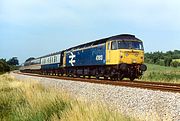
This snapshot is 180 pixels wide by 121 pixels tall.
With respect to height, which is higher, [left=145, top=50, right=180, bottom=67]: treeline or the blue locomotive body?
[left=145, top=50, right=180, bottom=67]: treeline

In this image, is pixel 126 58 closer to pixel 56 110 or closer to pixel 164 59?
pixel 56 110

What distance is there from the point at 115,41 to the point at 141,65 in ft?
7.50

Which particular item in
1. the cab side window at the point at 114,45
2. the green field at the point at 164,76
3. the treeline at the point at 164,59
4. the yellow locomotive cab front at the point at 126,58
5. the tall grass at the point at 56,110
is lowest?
the tall grass at the point at 56,110

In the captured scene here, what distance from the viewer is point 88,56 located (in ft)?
85.9

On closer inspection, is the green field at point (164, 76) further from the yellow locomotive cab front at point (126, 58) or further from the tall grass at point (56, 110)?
the tall grass at point (56, 110)

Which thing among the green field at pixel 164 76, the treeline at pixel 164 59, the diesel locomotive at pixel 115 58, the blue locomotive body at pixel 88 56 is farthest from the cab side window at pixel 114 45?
the treeline at pixel 164 59

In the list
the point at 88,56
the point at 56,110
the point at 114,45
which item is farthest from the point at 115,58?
the point at 56,110

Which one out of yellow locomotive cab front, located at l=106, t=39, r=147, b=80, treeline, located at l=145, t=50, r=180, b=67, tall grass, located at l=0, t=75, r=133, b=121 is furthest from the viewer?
treeline, located at l=145, t=50, r=180, b=67

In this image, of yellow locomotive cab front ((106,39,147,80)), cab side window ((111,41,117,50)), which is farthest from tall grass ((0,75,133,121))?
cab side window ((111,41,117,50))

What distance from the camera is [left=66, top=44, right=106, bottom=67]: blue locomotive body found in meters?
22.8

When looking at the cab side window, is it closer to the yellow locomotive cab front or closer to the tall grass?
the yellow locomotive cab front

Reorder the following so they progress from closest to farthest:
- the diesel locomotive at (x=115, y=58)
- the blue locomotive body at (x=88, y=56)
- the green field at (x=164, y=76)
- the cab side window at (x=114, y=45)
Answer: the diesel locomotive at (x=115, y=58) < the cab side window at (x=114, y=45) < the blue locomotive body at (x=88, y=56) < the green field at (x=164, y=76)

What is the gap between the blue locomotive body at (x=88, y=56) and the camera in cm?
2281

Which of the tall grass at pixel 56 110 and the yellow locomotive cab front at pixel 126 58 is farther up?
the yellow locomotive cab front at pixel 126 58
